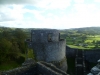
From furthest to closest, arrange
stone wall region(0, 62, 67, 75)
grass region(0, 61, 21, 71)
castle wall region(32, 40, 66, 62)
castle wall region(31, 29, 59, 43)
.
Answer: grass region(0, 61, 21, 71) < castle wall region(31, 29, 59, 43) < castle wall region(32, 40, 66, 62) < stone wall region(0, 62, 67, 75)

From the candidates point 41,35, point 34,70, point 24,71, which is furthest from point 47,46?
point 24,71

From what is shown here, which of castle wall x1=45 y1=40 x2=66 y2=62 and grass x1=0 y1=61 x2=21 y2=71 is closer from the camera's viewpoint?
castle wall x1=45 y1=40 x2=66 y2=62

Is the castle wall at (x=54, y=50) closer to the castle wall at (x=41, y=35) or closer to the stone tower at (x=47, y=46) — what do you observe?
the stone tower at (x=47, y=46)

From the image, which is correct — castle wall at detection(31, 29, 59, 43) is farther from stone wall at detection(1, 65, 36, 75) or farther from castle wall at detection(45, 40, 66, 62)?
stone wall at detection(1, 65, 36, 75)

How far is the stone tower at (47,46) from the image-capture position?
2217cm

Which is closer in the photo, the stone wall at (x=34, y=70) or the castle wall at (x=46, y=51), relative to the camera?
the stone wall at (x=34, y=70)

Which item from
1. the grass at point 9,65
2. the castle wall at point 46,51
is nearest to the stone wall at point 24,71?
the castle wall at point 46,51

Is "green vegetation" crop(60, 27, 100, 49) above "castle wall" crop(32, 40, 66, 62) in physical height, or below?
below

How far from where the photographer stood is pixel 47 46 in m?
22.2

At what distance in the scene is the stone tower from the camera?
22.2m

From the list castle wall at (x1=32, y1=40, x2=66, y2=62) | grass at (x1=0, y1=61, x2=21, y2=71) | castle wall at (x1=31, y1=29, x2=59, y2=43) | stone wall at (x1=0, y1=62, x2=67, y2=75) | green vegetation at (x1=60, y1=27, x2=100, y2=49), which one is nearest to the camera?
stone wall at (x1=0, y1=62, x2=67, y2=75)

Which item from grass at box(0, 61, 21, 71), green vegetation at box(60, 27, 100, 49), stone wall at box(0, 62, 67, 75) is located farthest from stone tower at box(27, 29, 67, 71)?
green vegetation at box(60, 27, 100, 49)

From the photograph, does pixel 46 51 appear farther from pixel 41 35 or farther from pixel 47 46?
pixel 41 35

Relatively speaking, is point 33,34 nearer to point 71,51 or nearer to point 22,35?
point 71,51
